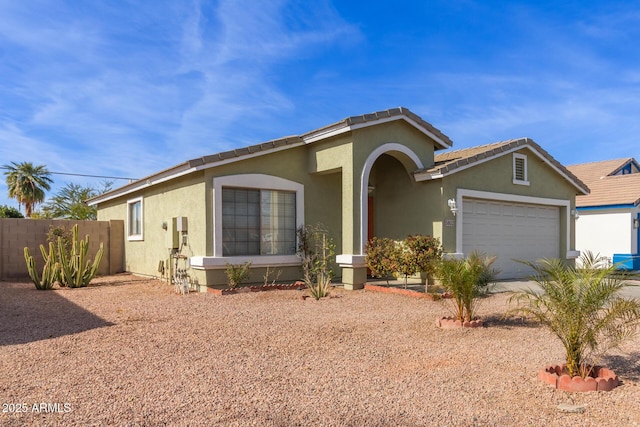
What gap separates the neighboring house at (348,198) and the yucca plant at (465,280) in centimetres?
432

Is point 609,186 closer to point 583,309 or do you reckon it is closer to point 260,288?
point 260,288

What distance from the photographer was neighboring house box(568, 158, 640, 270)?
62.2 ft

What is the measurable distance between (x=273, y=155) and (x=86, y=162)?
93.5 feet

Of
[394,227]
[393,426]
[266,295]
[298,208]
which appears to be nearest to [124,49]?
[298,208]

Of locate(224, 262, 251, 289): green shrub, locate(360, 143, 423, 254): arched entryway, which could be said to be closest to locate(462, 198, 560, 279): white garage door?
locate(360, 143, 423, 254): arched entryway

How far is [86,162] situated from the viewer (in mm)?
35594

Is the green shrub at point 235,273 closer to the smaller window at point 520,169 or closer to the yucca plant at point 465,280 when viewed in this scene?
the yucca plant at point 465,280

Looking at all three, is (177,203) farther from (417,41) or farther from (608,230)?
(608,230)

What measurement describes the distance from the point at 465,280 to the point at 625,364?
2357 millimetres

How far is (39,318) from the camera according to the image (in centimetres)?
805

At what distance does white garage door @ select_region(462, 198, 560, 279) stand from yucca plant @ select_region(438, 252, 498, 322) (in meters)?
5.71

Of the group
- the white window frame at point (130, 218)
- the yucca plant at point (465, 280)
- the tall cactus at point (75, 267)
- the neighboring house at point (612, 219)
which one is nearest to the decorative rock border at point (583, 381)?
the yucca plant at point (465, 280)

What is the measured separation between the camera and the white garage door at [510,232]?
13492 millimetres

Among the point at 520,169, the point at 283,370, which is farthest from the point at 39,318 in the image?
the point at 520,169
